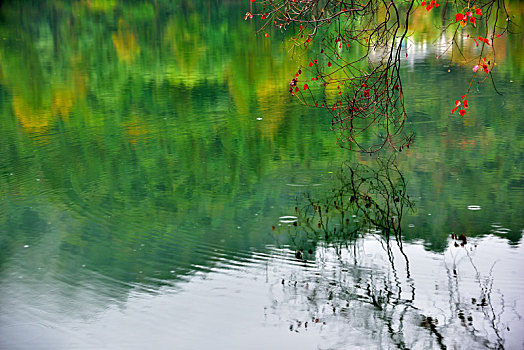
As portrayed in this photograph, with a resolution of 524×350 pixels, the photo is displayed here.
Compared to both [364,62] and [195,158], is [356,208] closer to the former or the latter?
[195,158]

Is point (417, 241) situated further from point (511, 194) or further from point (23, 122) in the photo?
point (23, 122)

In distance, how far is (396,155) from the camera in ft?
24.7

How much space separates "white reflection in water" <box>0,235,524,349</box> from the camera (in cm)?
416

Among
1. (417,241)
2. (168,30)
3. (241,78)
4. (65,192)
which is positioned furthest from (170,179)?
(168,30)

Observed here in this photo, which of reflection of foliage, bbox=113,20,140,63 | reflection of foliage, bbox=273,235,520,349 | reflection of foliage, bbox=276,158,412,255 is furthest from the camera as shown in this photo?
reflection of foliage, bbox=113,20,140,63

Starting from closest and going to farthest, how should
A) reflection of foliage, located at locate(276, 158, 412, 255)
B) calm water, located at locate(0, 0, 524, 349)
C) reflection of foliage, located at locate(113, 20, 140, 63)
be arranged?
Answer: calm water, located at locate(0, 0, 524, 349) < reflection of foliage, located at locate(276, 158, 412, 255) < reflection of foliage, located at locate(113, 20, 140, 63)

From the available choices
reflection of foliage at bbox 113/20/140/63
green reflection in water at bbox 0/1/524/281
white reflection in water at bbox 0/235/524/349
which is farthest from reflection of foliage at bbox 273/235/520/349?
reflection of foliage at bbox 113/20/140/63

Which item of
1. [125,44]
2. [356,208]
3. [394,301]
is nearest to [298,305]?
[394,301]

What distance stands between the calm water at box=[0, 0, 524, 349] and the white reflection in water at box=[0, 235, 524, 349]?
14mm

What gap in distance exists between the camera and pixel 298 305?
4.51 m

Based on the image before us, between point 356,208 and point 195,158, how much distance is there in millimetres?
2471

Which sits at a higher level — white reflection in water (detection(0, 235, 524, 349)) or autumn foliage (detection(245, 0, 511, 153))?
autumn foliage (detection(245, 0, 511, 153))

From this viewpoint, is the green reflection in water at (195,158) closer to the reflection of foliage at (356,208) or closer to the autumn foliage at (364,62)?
the reflection of foliage at (356,208)

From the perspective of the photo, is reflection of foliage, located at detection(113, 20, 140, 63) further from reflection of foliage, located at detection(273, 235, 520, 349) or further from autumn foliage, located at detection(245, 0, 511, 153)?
reflection of foliage, located at detection(273, 235, 520, 349)
